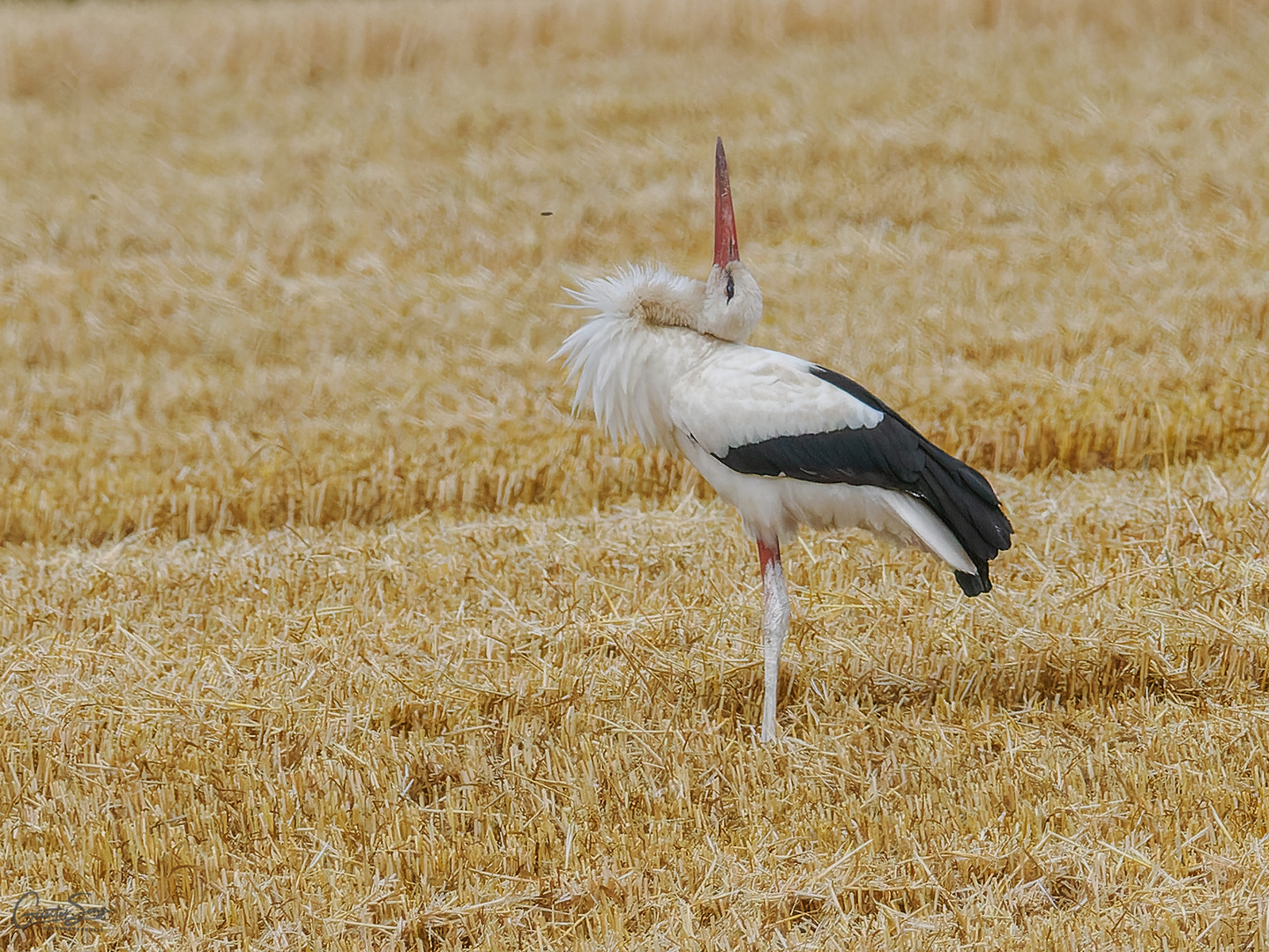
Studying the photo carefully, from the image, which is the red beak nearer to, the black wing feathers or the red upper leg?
the black wing feathers

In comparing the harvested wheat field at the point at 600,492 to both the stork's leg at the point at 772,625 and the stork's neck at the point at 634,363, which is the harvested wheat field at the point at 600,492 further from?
the stork's neck at the point at 634,363

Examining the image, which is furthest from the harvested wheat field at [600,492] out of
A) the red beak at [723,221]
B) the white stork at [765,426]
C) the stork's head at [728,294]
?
the red beak at [723,221]

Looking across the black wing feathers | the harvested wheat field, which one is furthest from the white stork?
the harvested wheat field

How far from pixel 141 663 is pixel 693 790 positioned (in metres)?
2.14

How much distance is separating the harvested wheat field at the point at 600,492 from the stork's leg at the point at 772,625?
141mm

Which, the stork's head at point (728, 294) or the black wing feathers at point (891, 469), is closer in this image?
the black wing feathers at point (891, 469)

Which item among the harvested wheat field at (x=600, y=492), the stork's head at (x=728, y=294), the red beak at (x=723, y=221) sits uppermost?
the red beak at (x=723, y=221)

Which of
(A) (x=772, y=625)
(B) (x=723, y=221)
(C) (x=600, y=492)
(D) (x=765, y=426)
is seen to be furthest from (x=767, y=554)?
(C) (x=600, y=492)

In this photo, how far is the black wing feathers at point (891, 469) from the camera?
4805 mm

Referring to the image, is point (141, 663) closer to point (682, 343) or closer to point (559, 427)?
point (682, 343)

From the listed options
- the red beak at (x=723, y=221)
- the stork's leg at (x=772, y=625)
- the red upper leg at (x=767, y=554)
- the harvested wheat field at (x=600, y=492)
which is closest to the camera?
the harvested wheat field at (x=600, y=492)

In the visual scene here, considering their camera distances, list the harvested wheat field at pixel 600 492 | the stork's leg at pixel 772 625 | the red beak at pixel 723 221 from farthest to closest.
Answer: the stork's leg at pixel 772 625, the red beak at pixel 723 221, the harvested wheat field at pixel 600 492

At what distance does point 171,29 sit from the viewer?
15.5 meters

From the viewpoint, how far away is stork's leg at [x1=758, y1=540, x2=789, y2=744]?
16.2 ft
